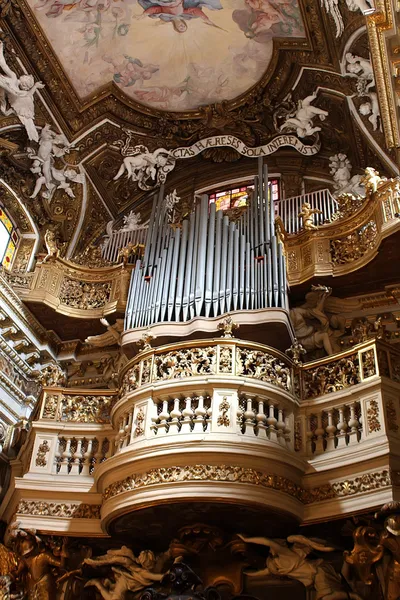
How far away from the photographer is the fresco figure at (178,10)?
14875 millimetres

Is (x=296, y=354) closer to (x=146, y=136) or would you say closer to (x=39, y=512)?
(x=39, y=512)

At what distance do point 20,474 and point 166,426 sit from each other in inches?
124

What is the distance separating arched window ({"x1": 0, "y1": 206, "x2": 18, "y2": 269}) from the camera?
1420cm

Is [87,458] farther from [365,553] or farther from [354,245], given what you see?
[354,245]

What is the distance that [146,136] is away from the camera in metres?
16.4

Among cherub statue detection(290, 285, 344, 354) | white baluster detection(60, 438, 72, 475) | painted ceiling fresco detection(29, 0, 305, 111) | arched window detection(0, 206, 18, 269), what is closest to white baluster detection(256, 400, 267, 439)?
cherub statue detection(290, 285, 344, 354)

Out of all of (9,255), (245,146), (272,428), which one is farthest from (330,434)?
(245,146)

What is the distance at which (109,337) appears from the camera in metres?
12.7

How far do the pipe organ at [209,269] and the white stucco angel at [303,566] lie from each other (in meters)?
3.70

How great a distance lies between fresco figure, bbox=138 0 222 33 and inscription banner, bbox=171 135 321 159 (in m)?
2.63

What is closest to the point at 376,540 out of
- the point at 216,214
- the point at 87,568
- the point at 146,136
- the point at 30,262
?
the point at 87,568

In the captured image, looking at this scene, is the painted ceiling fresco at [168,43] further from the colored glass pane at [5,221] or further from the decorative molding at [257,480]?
the decorative molding at [257,480]

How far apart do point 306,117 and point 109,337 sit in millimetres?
6967

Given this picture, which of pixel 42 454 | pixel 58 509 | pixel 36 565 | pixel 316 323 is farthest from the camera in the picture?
pixel 316 323
